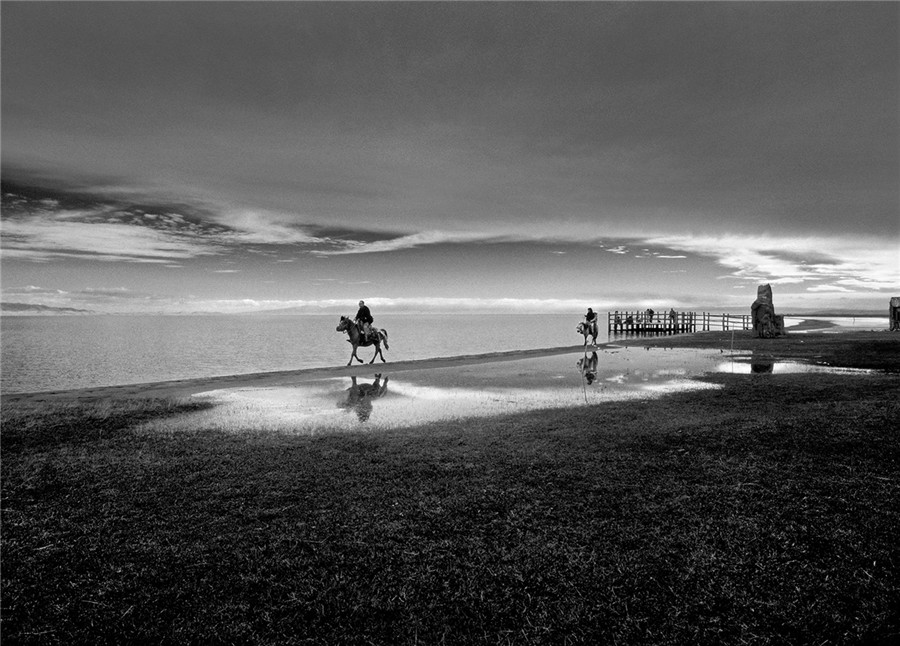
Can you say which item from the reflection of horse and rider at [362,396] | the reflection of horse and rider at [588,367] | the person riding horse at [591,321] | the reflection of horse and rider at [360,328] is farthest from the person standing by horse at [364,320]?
the person riding horse at [591,321]

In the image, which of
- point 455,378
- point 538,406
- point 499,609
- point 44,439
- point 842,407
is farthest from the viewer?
point 455,378

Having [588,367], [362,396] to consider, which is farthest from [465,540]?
[588,367]

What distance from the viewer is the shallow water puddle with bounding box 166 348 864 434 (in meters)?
12.7

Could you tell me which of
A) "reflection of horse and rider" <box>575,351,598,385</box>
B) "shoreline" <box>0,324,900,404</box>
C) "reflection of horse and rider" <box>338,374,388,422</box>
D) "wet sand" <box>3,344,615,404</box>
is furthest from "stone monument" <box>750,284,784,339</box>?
"reflection of horse and rider" <box>338,374,388,422</box>

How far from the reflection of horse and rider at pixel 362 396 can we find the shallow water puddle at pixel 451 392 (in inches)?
1.2

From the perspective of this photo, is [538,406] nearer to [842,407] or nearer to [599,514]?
[842,407]

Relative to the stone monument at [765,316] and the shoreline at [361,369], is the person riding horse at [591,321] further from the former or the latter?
the stone monument at [765,316]

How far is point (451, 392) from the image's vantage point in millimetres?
17438

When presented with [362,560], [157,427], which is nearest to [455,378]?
[157,427]

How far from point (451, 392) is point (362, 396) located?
3.27 m

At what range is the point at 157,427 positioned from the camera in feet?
38.8

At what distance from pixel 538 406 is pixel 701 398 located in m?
4.97

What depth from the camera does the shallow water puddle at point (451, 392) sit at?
12688 millimetres

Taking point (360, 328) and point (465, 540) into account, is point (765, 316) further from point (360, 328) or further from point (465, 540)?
point (465, 540)
